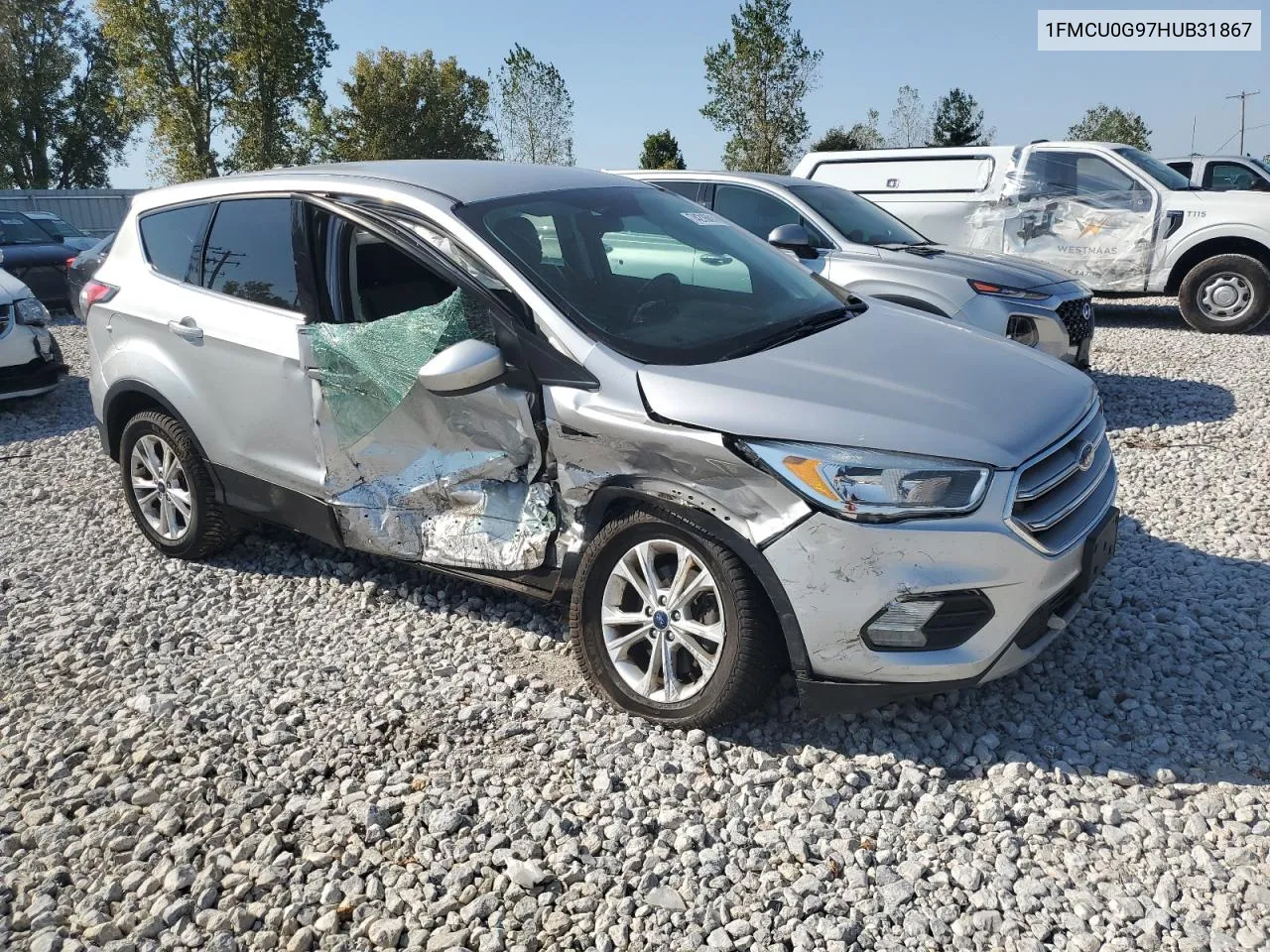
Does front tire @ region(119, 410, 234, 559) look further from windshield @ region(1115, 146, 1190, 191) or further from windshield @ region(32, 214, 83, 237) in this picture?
windshield @ region(32, 214, 83, 237)

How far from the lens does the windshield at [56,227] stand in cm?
1505

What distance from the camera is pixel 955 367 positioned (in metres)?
3.40

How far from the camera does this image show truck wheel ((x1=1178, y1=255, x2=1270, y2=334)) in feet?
33.6

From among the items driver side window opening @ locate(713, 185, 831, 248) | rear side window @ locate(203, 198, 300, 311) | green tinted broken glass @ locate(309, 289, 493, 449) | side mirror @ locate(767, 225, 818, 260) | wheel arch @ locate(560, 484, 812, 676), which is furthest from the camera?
driver side window opening @ locate(713, 185, 831, 248)

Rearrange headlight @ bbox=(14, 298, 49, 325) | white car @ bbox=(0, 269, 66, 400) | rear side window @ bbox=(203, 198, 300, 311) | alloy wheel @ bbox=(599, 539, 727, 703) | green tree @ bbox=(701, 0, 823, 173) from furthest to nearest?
green tree @ bbox=(701, 0, 823, 173) < headlight @ bbox=(14, 298, 49, 325) < white car @ bbox=(0, 269, 66, 400) < rear side window @ bbox=(203, 198, 300, 311) < alloy wheel @ bbox=(599, 539, 727, 703)

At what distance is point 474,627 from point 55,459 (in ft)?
15.4

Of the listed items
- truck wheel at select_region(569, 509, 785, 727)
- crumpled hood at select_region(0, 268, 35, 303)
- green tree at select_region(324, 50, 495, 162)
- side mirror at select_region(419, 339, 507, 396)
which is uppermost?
green tree at select_region(324, 50, 495, 162)

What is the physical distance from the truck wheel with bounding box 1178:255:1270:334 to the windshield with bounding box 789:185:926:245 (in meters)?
4.03

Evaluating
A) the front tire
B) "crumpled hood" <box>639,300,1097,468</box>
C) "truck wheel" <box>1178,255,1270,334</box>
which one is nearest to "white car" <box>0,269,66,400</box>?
the front tire

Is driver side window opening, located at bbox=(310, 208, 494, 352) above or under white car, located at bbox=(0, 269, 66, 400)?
above

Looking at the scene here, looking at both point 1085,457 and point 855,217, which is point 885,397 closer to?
point 1085,457

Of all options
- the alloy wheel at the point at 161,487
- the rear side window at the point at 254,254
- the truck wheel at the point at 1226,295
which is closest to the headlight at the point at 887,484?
the rear side window at the point at 254,254

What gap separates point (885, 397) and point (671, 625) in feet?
3.24

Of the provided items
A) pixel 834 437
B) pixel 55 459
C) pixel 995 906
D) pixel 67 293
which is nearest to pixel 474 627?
pixel 834 437
